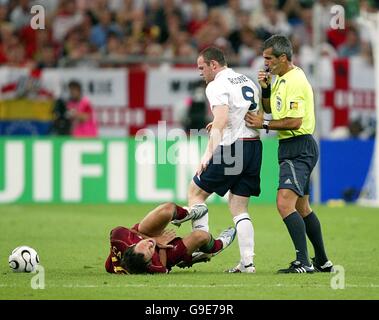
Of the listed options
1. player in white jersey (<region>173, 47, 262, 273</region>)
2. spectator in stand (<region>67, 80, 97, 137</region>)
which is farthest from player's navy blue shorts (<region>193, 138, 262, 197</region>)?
spectator in stand (<region>67, 80, 97, 137</region>)

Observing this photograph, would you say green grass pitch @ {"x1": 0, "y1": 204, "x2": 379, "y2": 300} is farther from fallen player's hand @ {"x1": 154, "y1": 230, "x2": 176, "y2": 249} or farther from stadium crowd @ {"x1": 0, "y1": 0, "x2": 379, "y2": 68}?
stadium crowd @ {"x1": 0, "y1": 0, "x2": 379, "y2": 68}

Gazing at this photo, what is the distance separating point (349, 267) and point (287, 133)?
161cm

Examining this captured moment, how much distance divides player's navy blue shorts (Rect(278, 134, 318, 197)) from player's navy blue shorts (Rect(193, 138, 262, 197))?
12.2 inches

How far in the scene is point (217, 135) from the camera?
11.1 m

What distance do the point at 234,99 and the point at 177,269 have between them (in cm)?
186

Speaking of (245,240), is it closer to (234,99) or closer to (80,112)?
(234,99)

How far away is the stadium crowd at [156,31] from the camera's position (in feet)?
74.0

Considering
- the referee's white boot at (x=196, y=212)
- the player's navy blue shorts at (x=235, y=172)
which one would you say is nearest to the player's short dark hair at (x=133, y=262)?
the referee's white boot at (x=196, y=212)

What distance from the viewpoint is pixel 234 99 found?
447 inches
